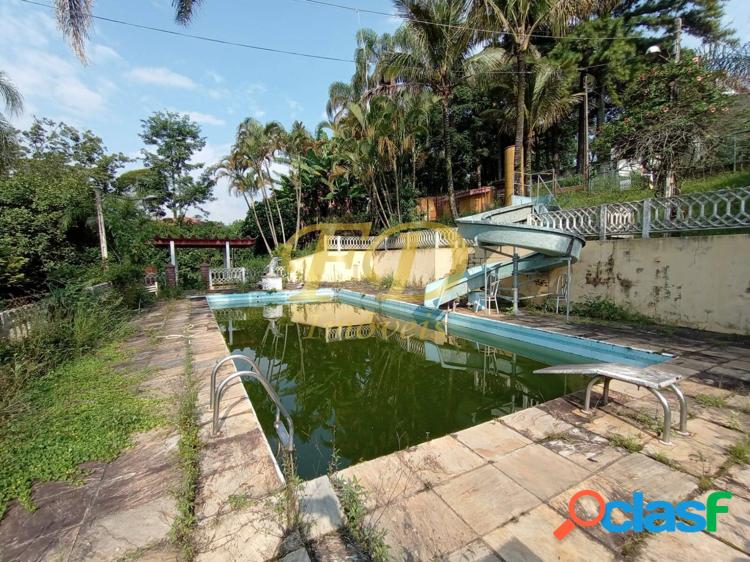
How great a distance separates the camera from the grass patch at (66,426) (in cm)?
232

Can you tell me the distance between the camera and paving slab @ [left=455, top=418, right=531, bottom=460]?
2.57 metres

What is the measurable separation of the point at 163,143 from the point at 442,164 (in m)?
20.8

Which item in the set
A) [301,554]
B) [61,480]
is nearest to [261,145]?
[61,480]

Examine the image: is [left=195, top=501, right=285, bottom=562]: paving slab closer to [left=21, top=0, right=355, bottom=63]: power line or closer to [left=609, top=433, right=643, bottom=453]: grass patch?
[left=609, top=433, right=643, bottom=453]: grass patch

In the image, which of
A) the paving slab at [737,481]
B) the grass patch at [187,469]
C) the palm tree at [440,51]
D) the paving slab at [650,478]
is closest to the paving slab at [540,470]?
the paving slab at [650,478]

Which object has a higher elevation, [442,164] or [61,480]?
[442,164]

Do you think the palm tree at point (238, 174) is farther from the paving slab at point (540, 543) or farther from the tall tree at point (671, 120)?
the paving slab at point (540, 543)

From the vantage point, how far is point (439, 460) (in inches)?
97.0

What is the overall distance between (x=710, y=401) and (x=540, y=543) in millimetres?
2755

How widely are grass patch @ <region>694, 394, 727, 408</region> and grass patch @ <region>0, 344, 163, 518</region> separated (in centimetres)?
524

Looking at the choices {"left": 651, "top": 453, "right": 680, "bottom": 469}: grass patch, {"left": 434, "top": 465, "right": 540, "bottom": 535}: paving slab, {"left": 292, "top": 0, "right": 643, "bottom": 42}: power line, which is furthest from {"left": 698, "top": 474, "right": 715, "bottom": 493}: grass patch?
{"left": 292, "top": 0, "right": 643, "bottom": 42}: power line

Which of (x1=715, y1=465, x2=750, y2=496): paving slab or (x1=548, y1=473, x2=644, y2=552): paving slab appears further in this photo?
(x1=715, y1=465, x2=750, y2=496): paving slab

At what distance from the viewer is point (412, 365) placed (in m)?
5.65

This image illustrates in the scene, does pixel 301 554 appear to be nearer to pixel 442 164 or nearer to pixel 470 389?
pixel 470 389
